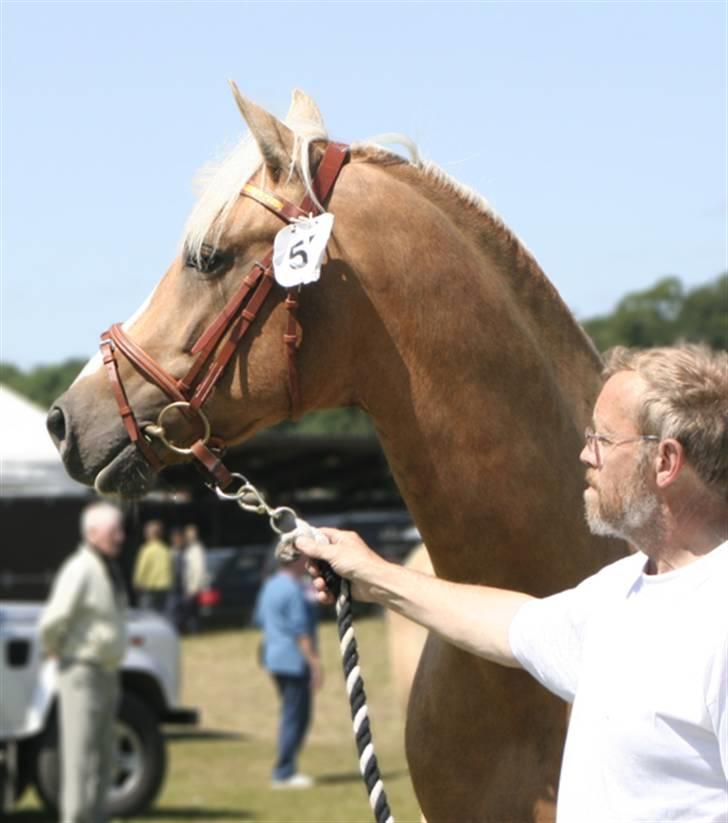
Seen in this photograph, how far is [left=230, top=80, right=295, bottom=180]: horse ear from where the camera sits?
11.7ft

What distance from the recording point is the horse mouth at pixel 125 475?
358 cm

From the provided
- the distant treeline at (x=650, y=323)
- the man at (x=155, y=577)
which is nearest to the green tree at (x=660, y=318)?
the distant treeline at (x=650, y=323)

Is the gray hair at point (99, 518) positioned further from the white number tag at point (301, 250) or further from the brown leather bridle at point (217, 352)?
the white number tag at point (301, 250)

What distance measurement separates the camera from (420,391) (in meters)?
3.56

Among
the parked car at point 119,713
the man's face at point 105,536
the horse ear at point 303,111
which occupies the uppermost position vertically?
the horse ear at point 303,111

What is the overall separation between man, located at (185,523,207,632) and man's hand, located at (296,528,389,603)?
22044 millimetres

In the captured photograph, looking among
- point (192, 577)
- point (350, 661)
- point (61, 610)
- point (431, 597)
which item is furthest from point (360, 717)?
point (192, 577)

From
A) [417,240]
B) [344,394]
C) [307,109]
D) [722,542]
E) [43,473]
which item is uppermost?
[307,109]

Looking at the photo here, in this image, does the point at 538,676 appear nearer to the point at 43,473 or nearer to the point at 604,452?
the point at 604,452

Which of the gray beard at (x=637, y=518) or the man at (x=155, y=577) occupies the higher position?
the gray beard at (x=637, y=518)

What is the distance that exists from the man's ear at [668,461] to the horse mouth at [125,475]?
131 cm

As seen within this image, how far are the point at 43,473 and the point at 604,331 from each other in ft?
92.8

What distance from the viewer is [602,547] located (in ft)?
12.1

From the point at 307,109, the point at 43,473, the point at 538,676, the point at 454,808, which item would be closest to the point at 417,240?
the point at 307,109
